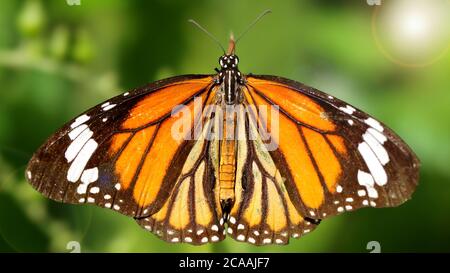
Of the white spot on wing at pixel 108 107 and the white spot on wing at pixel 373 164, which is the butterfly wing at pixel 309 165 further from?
the white spot on wing at pixel 108 107

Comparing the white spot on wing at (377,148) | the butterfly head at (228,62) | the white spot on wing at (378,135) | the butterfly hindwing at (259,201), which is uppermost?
the butterfly head at (228,62)

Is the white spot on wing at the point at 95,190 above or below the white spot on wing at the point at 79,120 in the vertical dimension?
below

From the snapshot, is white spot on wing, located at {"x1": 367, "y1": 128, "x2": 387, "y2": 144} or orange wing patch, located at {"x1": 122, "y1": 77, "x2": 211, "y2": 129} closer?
white spot on wing, located at {"x1": 367, "y1": 128, "x2": 387, "y2": 144}

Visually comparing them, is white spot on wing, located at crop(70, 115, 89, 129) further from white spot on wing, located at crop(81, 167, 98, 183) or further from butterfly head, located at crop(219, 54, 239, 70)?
butterfly head, located at crop(219, 54, 239, 70)

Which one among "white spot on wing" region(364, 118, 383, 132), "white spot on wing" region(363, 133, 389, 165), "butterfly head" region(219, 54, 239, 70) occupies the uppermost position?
"butterfly head" region(219, 54, 239, 70)

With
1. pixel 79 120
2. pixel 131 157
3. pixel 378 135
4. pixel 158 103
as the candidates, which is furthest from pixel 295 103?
pixel 79 120

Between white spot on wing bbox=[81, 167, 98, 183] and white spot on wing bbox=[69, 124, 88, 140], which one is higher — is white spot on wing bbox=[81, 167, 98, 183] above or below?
below

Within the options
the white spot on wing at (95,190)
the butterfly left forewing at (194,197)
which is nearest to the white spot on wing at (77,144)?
the white spot on wing at (95,190)

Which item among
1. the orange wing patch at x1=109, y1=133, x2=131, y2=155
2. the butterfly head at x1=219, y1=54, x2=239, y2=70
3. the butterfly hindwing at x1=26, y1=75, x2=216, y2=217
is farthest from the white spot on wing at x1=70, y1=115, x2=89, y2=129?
the butterfly head at x1=219, y1=54, x2=239, y2=70

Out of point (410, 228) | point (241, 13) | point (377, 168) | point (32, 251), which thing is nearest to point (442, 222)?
point (410, 228)
